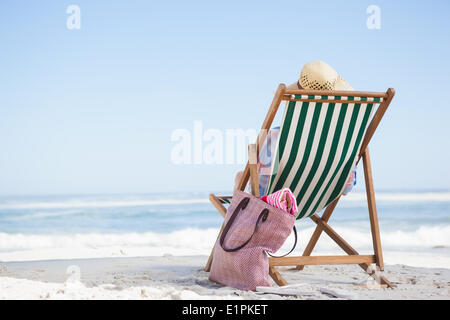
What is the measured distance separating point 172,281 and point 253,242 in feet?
2.01

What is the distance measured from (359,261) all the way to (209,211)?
1048 centimetres

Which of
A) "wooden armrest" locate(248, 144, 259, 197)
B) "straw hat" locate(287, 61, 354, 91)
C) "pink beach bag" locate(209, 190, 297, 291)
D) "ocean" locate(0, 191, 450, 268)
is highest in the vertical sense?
"straw hat" locate(287, 61, 354, 91)

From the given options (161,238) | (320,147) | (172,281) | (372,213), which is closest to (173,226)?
(161,238)

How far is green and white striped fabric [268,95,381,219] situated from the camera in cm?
239

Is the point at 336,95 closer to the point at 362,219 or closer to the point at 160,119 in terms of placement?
the point at 362,219

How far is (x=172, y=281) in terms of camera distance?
270 cm

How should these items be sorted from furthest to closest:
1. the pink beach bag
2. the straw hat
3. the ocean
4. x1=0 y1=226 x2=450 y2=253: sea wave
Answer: x1=0 y1=226 x2=450 y2=253: sea wave
the ocean
the straw hat
the pink beach bag

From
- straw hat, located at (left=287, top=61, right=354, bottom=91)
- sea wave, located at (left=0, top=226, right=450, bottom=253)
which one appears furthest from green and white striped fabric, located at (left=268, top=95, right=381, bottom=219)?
sea wave, located at (left=0, top=226, right=450, bottom=253)

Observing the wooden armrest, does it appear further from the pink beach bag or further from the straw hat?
the straw hat

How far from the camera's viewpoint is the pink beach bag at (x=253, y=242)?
2322 millimetres

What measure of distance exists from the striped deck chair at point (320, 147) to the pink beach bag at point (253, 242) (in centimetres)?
11

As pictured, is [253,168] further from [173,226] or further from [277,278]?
[173,226]

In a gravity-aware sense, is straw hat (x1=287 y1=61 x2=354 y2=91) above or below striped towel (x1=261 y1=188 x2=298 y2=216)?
above
